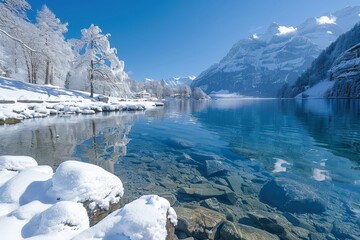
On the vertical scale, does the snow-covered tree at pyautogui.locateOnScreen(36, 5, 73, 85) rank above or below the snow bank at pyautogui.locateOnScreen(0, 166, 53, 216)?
above

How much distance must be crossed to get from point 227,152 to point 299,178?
4.07 m

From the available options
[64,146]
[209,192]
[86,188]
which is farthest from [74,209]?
[64,146]

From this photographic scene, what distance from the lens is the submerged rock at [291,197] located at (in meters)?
5.91

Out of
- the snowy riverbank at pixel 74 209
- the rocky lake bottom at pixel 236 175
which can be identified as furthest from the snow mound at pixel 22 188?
the rocky lake bottom at pixel 236 175

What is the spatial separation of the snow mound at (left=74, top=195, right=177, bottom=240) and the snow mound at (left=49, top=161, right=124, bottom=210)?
52.0 inches

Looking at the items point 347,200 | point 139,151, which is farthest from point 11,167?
point 347,200

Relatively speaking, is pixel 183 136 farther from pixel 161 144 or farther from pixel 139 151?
pixel 139 151

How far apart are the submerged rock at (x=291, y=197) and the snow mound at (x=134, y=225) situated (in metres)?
4.14

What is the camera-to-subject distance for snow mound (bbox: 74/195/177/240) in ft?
10.5

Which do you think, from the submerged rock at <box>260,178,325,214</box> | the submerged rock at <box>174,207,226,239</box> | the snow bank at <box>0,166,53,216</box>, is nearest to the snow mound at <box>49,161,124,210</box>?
the snow bank at <box>0,166,53,216</box>

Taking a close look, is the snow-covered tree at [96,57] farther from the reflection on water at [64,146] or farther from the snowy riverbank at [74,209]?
the snowy riverbank at [74,209]

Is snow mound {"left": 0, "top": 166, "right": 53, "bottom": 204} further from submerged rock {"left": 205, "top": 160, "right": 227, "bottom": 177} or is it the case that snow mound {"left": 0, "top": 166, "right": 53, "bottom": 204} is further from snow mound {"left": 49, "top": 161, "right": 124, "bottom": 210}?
submerged rock {"left": 205, "top": 160, "right": 227, "bottom": 177}

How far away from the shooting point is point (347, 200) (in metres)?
6.22

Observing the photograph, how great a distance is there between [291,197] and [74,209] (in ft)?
19.7
